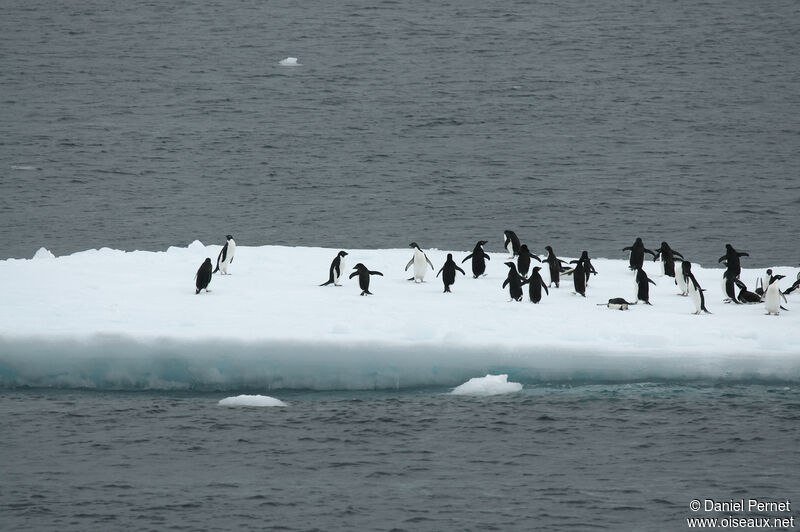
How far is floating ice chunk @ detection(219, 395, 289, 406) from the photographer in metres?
14.0

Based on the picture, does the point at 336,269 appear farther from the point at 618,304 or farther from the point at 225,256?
the point at 618,304

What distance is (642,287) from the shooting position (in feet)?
55.9

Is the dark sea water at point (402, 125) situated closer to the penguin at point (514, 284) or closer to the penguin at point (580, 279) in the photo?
the penguin at point (580, 279)

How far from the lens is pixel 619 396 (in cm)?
1416

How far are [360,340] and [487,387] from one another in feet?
6.07

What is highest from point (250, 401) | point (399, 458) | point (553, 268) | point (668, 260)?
point (668, 260)

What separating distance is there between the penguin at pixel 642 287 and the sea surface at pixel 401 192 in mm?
2849

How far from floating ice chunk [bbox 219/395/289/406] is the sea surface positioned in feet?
0.50

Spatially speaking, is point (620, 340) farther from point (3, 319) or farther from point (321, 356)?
point (3, 319)

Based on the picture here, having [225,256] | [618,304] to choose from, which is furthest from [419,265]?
[618,304]

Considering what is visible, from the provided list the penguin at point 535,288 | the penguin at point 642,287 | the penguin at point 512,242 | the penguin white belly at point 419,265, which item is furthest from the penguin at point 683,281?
the penguin white belly at point 419,265

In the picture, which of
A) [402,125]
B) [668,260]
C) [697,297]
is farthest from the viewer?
[402,125]

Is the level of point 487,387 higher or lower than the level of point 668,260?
lower

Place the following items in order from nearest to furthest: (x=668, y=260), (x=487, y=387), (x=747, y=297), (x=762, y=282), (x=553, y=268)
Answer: (x=487, y=387), (x=747, y=297), (x=762, y=282), (x=553, y=268), (x=668, y=260)
